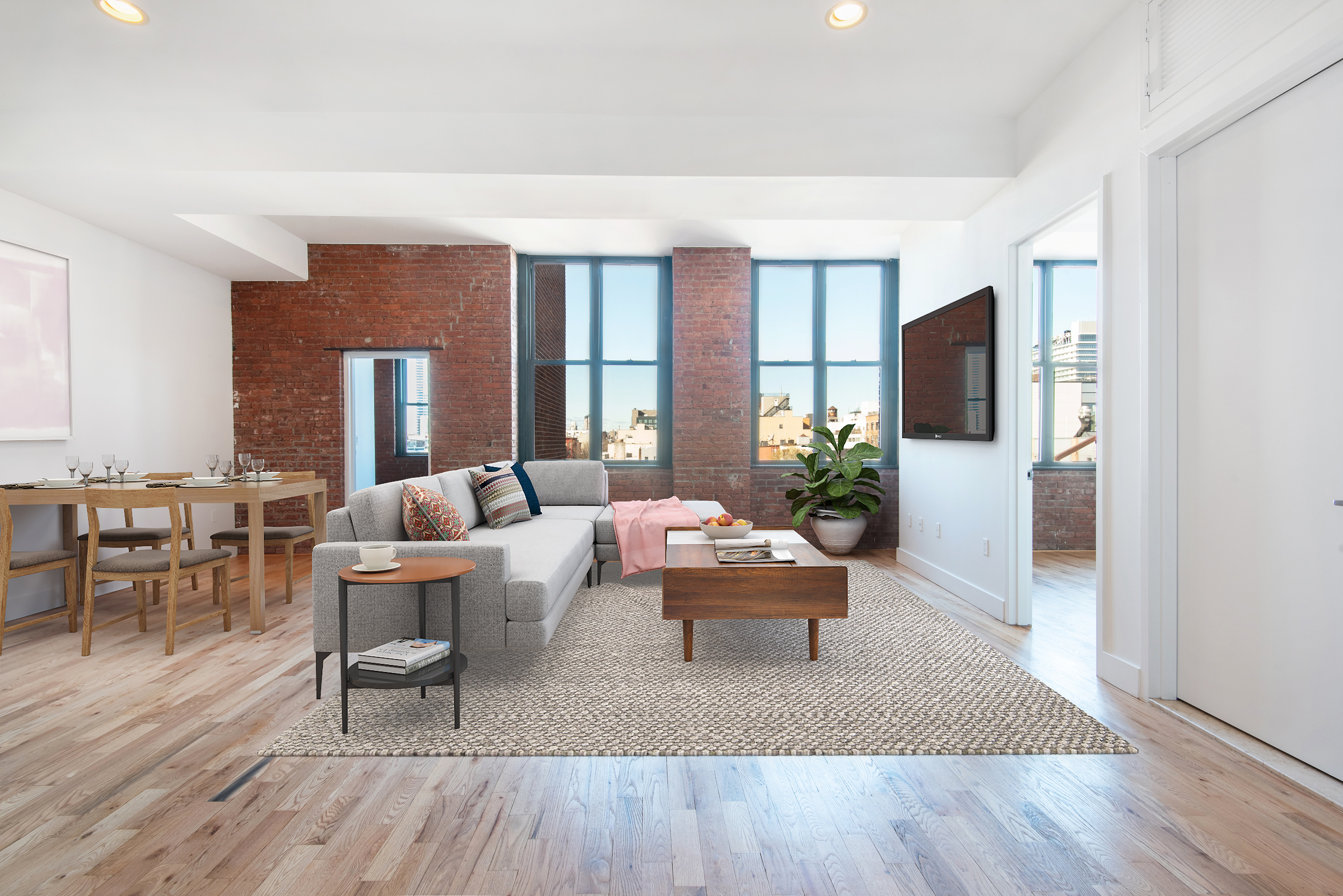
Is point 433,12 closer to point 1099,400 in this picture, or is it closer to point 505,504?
point 505,504

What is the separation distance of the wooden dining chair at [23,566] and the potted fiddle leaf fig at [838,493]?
4927mm

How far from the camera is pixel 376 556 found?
2314 mm

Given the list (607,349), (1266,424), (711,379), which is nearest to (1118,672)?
(1266,424)

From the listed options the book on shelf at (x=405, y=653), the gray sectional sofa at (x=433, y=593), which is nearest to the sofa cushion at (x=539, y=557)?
the gray sectional sofa at (x=433, y=593)

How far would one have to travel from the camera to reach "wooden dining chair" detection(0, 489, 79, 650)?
324 cm

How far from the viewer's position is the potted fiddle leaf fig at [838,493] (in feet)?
18.5

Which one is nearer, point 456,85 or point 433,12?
point 433,12

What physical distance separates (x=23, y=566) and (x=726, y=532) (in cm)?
376

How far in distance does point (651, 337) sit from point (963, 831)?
209 inches

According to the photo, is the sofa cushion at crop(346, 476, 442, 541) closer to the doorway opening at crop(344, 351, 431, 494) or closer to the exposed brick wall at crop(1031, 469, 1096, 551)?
the doorway opening at crop(344, 351, 431, 494)

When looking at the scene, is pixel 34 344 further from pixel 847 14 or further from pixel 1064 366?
pixel 1064 366

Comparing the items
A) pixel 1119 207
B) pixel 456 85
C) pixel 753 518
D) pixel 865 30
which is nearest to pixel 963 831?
pixel 1119 207

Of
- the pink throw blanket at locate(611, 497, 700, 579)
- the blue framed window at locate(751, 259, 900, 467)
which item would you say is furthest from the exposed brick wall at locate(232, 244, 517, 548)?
the blue framed window at locate(751, 259, 900, 467)

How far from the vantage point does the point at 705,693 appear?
2.63m
